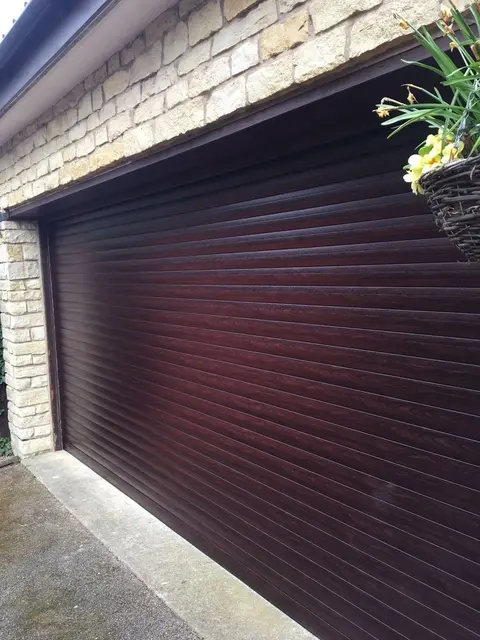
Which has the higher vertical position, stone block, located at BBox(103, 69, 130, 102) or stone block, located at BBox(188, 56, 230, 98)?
stone block, located at BBox(103, 69, 130, 102)

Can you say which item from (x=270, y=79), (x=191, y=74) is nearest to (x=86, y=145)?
(x=191, y=74)

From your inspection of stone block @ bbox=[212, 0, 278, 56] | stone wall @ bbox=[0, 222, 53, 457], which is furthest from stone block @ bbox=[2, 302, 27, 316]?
stone block @ bbox=[212, 0, 278, 56]

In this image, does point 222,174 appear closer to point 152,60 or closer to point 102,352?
point 152,60

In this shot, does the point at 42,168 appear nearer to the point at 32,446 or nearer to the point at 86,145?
the point at 86,145

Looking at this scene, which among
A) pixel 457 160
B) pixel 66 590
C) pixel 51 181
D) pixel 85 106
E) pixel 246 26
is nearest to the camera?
pixel 457 160

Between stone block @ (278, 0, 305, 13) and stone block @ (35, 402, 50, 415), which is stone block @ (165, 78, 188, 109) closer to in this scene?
stone block @ (278, 0, 305, 13)

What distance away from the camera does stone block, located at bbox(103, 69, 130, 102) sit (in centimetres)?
290

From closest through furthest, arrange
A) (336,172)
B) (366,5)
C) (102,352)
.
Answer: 1. (366,5)
2. (336,172)
3. (102,352)

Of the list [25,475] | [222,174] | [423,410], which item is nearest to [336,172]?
[222,174]

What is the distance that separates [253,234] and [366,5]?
1.33 m

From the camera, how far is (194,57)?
237 cm

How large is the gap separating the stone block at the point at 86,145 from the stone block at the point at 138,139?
477mm

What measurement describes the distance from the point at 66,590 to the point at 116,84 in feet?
10.0

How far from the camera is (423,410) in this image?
203 cm
